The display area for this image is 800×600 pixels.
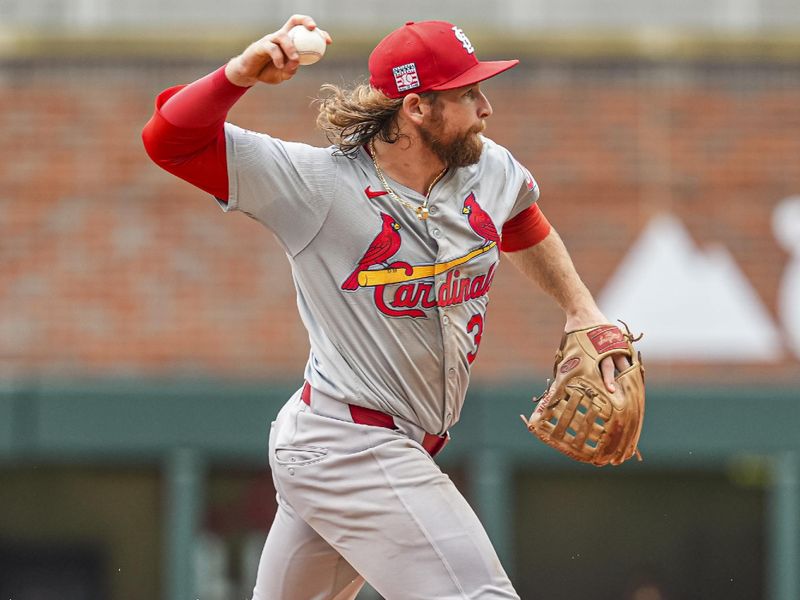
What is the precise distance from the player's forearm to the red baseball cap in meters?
0.68

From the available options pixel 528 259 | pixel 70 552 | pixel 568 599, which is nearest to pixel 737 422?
pixel 568 599

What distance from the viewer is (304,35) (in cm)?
370

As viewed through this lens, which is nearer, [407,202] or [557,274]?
[407,202]

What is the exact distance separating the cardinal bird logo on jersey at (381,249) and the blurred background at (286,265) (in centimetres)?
558

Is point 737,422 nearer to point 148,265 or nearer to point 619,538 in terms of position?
point 619,538

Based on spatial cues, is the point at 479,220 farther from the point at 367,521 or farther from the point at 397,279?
the point at 367,521

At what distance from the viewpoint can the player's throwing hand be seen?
146 inches

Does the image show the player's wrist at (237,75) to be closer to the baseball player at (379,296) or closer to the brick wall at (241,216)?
the baseball player at (379,296)

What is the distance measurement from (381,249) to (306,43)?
0.64 m

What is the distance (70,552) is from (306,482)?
6487mm

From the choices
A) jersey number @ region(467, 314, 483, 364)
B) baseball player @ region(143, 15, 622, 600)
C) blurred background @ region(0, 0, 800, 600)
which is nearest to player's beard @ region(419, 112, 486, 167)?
baseball player @ region(143, 15, 622, 600)

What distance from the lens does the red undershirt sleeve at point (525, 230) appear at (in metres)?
4.59

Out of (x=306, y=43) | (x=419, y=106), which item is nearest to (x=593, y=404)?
(x=419, y=106)

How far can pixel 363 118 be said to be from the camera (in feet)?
13.8
